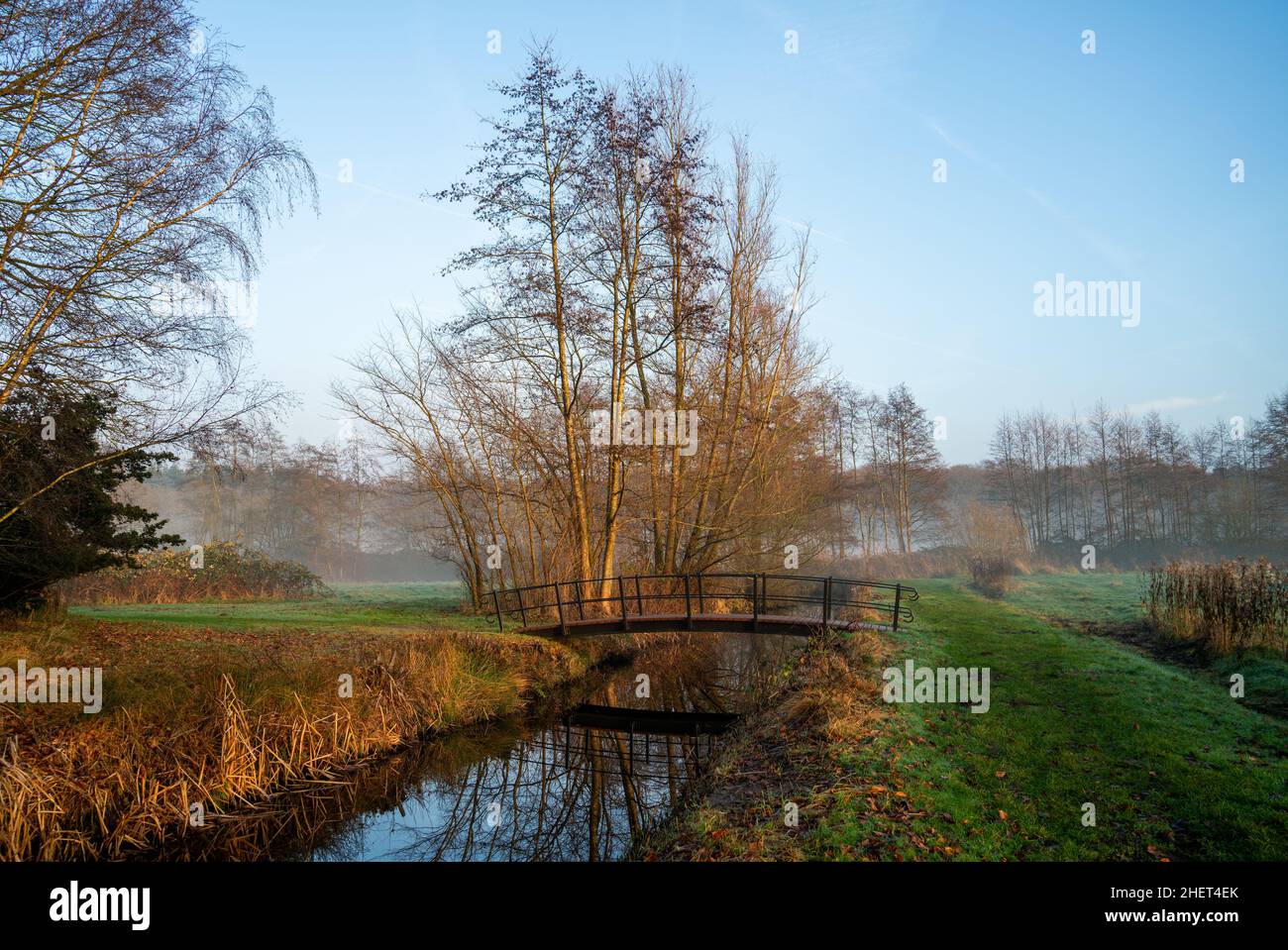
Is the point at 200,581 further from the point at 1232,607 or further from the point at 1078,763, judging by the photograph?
the point at 1232,607

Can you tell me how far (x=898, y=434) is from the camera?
127ft

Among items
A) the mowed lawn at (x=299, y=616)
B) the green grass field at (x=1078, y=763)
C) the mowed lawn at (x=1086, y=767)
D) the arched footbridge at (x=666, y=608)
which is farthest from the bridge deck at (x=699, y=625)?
the mowed lawn at (x=1086, y=767)

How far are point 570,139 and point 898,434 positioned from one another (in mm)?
28387

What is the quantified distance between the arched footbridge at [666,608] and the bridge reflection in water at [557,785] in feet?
4.61

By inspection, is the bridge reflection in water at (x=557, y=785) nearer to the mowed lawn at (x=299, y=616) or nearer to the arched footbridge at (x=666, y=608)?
the arched footbridge at (x=666, y=608)

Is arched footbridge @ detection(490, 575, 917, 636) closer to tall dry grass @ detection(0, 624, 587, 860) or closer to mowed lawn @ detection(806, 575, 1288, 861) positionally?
mowed lawn @ detection(806, 575, 1288, 861)

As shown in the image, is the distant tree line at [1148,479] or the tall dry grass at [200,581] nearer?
the tall dry grass at [200,581]

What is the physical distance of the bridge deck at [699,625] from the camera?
14.2 m

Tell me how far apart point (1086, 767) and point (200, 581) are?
74.9ft

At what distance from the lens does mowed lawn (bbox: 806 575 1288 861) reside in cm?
535

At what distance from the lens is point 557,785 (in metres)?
9.25

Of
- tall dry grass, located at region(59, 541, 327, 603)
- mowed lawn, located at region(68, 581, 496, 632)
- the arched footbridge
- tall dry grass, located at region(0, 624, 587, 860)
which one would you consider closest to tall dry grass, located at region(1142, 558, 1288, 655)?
the arched footbridge
